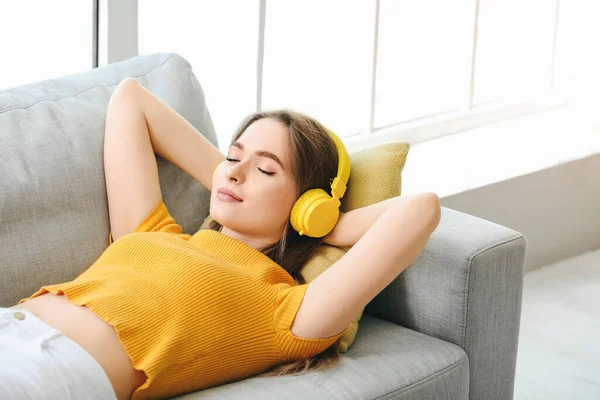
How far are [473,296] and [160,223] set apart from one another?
65 centimetres

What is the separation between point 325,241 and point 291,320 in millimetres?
257

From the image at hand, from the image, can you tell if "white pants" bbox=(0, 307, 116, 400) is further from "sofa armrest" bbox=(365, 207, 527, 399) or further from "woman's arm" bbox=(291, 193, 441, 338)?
"sofa armrest" bbox=(365, 207, 527, 399)

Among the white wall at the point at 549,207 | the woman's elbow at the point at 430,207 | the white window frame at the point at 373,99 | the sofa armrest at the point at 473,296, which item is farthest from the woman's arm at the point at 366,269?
the white wall at the point at 549,207

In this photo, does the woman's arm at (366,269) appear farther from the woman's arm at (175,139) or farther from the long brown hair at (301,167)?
the woman's arm at (175,139)

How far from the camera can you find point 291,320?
175 cm

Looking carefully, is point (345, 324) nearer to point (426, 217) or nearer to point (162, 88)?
point (426, 217)

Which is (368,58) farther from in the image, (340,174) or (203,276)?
(203,276)

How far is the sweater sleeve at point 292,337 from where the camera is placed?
5.75 ft

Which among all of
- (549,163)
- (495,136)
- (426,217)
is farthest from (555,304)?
(426,217)

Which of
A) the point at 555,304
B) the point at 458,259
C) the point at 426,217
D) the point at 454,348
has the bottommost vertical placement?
the point at 555,304

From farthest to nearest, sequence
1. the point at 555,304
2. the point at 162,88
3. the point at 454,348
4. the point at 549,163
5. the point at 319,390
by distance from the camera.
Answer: the point at 549,163 < the point at 555,304 < the point at 162,88 < the point at 454,348 < the point at 319,390

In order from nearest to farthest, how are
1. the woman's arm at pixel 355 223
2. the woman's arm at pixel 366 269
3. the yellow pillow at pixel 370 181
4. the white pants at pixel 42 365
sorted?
the white pants at pixel 42 365 < the woman's arm at pixel 366 269 < the woman's arm at pixel 355 223 < the yellow pillow at pixel 370 181

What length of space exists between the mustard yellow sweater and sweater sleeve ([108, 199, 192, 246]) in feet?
0.24

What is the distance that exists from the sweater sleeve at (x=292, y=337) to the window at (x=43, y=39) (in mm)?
1065
